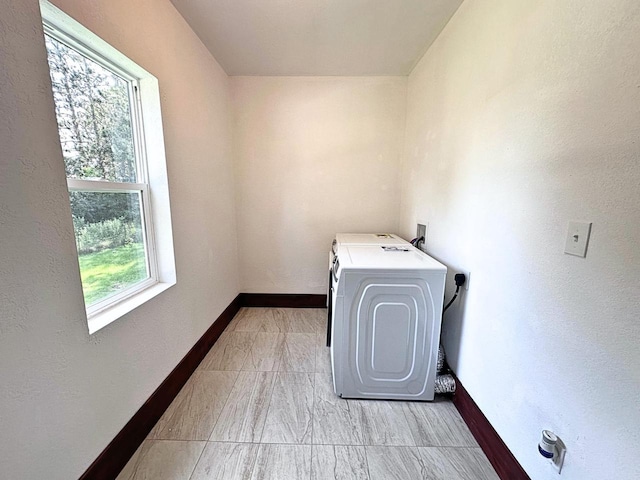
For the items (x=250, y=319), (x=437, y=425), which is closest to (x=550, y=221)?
(x=437, y=425)

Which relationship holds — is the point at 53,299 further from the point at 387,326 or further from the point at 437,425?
the point at 437,425

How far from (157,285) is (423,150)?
7.28 feet

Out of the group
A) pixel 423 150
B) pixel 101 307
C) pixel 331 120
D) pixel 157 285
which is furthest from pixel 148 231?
pixel 423 150

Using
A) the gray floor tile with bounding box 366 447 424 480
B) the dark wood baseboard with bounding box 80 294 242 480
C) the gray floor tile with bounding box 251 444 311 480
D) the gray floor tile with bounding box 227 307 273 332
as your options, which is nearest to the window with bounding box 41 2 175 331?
the dark wood baseboard with bounding box 80 294 242 480

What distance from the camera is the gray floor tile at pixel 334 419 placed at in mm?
1394

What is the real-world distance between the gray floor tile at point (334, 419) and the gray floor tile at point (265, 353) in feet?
1.38

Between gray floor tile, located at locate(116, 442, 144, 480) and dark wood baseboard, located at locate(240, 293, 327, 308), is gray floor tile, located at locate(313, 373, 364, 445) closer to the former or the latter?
gray floor tile, located at locate(116, 442, 144, 480)

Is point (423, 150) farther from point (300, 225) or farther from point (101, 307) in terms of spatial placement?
point (101, 307)

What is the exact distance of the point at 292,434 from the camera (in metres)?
1.42

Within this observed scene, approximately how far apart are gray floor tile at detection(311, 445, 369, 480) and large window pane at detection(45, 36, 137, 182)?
1693 millimetres

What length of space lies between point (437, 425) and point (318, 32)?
2.66 m

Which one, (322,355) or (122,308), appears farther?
(322,355)

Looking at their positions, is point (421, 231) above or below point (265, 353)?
above

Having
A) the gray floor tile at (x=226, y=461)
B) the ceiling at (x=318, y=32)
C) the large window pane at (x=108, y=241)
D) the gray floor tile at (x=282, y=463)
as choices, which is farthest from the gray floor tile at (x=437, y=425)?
the ceiling at (x=318, y=32)
